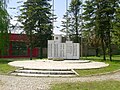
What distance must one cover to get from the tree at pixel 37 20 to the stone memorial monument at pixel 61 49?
39.2 feet

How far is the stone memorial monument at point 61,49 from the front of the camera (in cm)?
2136

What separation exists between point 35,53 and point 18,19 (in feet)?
29.5

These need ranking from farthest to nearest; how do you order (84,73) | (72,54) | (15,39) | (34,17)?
(15,39) < (34,17) < (72,54) < (84,73)

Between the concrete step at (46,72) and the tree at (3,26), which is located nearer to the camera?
the concrete step at (46,72)

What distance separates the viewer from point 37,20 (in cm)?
3338

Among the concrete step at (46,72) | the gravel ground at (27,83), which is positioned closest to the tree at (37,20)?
the concrete step at (46,72)

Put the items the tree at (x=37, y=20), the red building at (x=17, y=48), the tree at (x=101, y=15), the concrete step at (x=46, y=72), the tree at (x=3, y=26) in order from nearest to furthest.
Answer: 1. the concrete step at (x=46, y=72)
2. the tree at (x=3, y=26)
3. the tree at (x=101, y=15)
4. the tree at (x=37, y=20)
5. the red building at (x=17, y=48)

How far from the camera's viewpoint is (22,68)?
591 inches

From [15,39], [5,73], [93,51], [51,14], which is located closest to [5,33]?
[51,14]

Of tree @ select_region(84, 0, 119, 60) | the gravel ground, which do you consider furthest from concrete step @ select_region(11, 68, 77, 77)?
tree @ select_region(84, 0, 119, 60)

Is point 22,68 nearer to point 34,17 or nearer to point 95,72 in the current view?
point 95,72

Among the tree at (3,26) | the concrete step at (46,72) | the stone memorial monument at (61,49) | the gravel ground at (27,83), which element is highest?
the tree at (3,26)

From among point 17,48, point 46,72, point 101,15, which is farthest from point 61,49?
point 17,48

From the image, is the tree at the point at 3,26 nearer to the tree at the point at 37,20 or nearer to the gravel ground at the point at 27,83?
the tree at the point at 37,20
